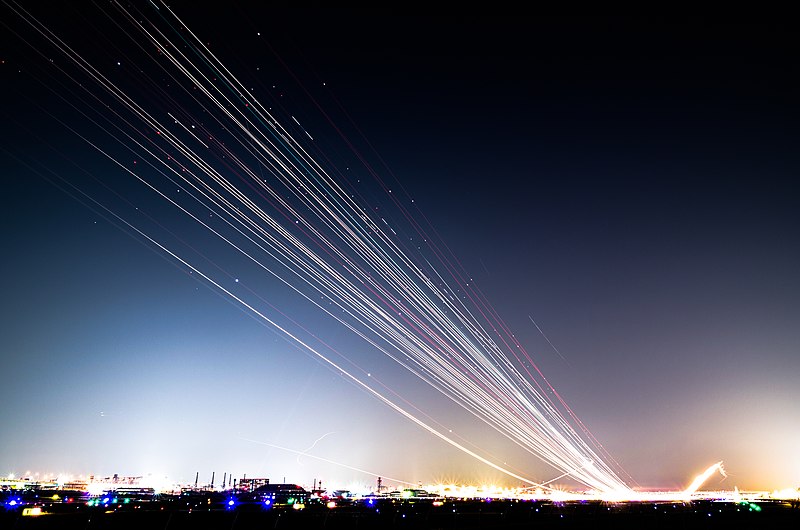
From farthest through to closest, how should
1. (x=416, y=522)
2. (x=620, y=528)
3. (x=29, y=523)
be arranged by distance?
(x=620, y=528)
(x=416, y=522)
(x=29, y=523)

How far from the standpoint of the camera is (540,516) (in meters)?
38.8

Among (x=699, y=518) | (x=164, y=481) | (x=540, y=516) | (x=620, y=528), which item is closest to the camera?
(x=620, y=528)

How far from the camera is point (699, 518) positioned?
4212 centimetres

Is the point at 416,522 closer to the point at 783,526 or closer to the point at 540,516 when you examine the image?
the point at 540,516

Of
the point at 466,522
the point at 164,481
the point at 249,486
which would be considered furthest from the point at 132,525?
the point at 164,481

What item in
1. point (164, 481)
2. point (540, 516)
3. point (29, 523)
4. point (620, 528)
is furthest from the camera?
point (164, 481)

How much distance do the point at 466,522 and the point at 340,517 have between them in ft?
23.6

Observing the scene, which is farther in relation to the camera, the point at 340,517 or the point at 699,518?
the point at 699,518

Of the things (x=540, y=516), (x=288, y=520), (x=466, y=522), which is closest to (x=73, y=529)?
(x=288, y=520)

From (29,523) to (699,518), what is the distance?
4343cm

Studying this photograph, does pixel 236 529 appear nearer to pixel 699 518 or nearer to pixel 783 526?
pixel 783 526

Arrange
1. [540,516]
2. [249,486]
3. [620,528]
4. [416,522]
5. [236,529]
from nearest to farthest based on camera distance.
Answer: [236,529]
[416,522]
[620,528]
[540,516]
[249,486]

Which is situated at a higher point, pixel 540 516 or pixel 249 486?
pixel 249 486

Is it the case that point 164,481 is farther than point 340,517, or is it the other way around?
point 164,481
